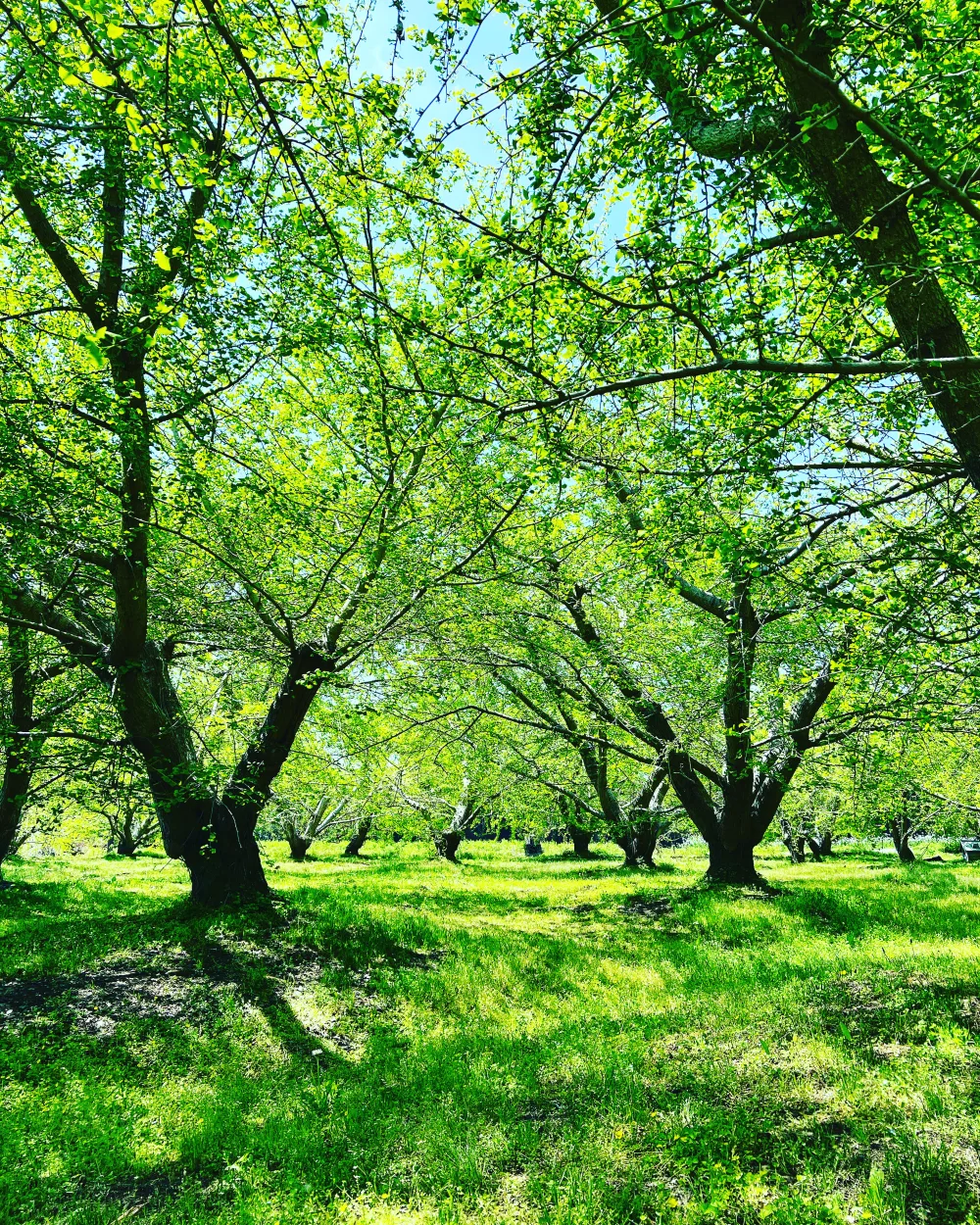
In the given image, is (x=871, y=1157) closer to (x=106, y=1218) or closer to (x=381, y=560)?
(x=106, y=1218)

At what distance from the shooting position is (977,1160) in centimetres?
393

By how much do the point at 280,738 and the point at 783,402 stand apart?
31.5 feet

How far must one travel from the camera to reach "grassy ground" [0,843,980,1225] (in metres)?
4.20

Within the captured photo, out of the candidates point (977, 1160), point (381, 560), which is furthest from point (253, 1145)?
point (381, 560)

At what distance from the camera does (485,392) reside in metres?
6.97

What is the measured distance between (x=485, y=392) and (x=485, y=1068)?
703cm

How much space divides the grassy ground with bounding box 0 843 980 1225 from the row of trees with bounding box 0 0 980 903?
271cm

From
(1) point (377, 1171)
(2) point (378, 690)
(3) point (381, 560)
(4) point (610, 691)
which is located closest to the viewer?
(1) point (377, 1171)

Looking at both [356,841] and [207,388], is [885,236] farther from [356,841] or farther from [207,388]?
[356,841]

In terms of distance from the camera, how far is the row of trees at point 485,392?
4477 millimetres

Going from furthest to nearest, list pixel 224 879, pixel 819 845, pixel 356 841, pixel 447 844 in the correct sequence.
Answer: pixel 819 845 → pixel 356 841 → pixel 447 844 → pixel 224 879

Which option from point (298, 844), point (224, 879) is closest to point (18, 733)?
point (224, 879)

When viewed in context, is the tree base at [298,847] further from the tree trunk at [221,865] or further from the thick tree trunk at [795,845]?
the thick tree trunk at [795,845]

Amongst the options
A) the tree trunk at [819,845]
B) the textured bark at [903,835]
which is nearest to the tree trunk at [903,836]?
the textured bark at [903,835]
